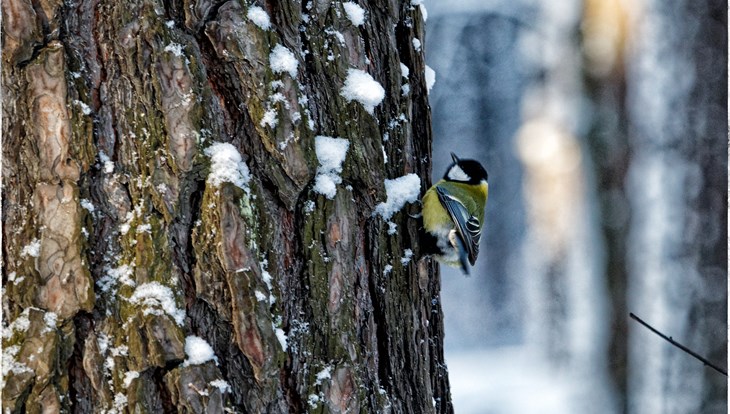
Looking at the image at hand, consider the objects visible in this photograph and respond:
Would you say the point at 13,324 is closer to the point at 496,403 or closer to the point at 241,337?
the point at 241,337

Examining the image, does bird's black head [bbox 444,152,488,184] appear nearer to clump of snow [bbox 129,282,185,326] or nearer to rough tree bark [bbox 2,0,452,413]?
rough tree bark [bbox 2,0,452,413]

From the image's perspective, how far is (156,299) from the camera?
2.27ft

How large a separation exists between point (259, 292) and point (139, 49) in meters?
0.29

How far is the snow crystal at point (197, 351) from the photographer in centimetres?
70

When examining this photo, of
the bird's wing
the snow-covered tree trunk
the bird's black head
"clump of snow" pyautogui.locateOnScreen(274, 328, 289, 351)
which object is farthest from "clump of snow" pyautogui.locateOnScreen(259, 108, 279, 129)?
the snow-covered tree trunk

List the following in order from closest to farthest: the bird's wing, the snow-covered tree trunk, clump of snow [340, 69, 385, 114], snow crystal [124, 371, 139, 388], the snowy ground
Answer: snow crystal [124, 371, 139, 388] → clump of snow [340, 69, 385, 114] → the bird's wing → the snow-covered tree trunk → the snowy ground

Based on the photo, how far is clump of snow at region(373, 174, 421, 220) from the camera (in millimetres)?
851

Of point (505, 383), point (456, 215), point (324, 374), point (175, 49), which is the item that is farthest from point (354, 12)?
point (505, 383)

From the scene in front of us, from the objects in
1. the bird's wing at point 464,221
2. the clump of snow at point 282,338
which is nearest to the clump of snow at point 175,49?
the clump of snow at point 282,338

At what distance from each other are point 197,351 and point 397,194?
0.32m

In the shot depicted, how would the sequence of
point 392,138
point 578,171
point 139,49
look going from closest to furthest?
point 139,49
point 392,138
point 578,171

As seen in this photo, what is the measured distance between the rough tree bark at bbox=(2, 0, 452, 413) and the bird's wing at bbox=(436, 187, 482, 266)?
51 cm

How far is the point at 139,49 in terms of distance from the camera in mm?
699

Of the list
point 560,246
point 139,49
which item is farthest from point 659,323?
point 139,49
